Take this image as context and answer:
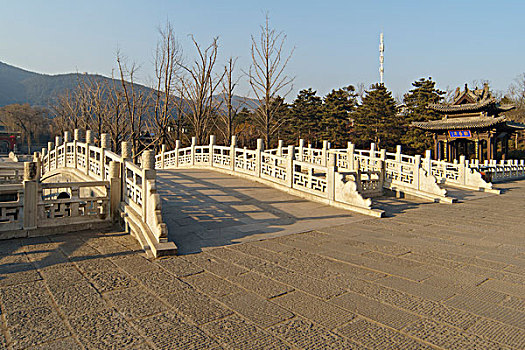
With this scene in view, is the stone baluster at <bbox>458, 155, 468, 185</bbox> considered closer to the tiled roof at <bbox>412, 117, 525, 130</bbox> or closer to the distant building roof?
the tiled roof at <bbox>412, 117, 525, 130</bbox>

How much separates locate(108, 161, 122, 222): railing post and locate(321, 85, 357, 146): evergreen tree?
27.5m

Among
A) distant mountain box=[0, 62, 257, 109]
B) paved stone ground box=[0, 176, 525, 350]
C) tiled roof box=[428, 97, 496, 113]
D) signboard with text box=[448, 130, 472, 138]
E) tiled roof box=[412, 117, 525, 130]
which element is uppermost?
distant mountain box=[0, 62, 257, 109]

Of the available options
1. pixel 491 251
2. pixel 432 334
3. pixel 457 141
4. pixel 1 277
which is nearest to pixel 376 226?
pixel 491 251

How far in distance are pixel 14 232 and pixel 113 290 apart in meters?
3.21

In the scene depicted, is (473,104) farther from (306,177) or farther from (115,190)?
(115,190)

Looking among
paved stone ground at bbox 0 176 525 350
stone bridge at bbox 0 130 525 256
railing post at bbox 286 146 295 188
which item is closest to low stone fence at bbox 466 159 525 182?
stone bridge at bbox 0 130 525 256

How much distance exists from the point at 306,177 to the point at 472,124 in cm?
1949

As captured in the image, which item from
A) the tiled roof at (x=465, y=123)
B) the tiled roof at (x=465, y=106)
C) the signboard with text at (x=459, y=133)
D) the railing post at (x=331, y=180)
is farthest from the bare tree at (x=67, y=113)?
the signboard with text at (x=459, y=133)

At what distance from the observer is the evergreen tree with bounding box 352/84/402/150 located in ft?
101

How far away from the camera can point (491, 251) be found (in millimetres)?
5020

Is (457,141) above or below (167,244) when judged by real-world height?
above

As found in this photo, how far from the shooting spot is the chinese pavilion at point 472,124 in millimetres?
24234

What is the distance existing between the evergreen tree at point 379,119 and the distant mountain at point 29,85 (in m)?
125

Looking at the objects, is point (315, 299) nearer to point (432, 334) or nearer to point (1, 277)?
Answer: point (432, 334)
